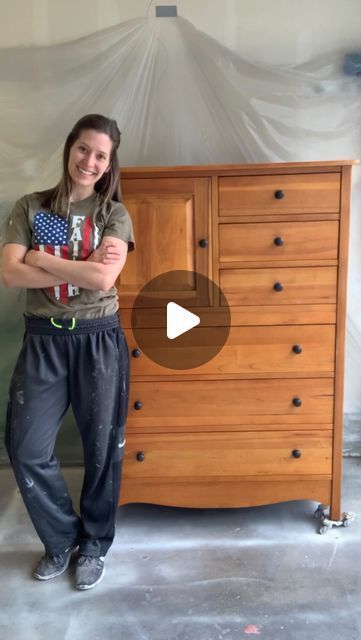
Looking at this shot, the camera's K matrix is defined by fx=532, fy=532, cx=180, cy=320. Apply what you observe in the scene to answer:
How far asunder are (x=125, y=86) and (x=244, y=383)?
139cm

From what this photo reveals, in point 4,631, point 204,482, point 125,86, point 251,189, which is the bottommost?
point 4,631

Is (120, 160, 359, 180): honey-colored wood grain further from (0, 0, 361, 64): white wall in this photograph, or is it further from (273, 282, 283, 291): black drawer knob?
(0, 0, 361, 64): white wall

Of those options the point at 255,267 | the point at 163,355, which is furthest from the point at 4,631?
the point at 255,267

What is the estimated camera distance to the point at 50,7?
2268 mm

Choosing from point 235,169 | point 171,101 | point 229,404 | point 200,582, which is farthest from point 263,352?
point 171,101

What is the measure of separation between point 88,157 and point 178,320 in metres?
0.64

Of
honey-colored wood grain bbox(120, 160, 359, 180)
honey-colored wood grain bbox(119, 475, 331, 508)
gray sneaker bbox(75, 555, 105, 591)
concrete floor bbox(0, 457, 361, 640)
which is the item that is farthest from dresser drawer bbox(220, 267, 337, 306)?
gray sneaker bbox(75, 555, 105, 591)

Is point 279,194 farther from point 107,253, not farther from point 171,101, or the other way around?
point 171,101

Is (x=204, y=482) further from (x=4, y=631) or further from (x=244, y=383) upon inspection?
(x=4, y=631)

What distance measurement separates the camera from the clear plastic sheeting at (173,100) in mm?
2289

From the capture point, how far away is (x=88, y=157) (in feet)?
5.24

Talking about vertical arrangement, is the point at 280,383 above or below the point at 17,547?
above

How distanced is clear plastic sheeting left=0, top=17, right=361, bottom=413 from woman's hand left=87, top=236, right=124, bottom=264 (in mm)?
892

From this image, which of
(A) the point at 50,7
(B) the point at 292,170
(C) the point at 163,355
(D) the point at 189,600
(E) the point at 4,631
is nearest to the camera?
(E) the point at 4,631
